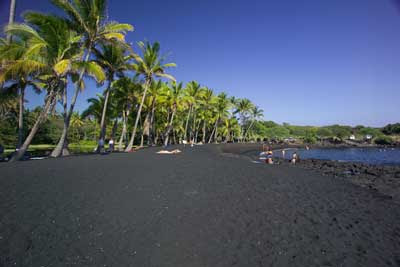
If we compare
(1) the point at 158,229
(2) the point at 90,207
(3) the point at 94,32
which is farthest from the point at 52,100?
(1) the point at 158,229

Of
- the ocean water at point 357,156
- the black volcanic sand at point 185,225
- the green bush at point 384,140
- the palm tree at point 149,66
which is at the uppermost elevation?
the palm tree at point 149,66

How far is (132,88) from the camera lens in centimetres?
2469

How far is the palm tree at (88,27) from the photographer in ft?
44.4

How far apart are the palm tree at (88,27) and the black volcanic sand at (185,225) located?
7979 millimetres

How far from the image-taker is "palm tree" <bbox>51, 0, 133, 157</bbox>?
13.5 meters

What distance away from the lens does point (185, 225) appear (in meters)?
4.19

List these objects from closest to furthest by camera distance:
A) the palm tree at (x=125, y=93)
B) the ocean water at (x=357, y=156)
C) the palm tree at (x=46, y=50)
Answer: the palm tree at (x=46, y=50)
the palm tree at (x=125, y=93)
the ocean water at (x=357, y=156)

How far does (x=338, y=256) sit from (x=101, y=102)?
2774 cm

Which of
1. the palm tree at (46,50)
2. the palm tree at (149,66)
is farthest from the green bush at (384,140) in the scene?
the palm tree at (46,50)

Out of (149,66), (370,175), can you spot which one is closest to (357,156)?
(370,175)

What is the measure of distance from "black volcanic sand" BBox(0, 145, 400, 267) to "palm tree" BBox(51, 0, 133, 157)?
7.98 metres

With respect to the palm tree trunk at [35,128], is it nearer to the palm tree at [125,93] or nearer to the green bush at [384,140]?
the palm tree at [125,93]

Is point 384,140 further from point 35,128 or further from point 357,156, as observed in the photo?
point 35,128

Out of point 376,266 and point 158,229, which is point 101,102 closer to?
point 158,229
